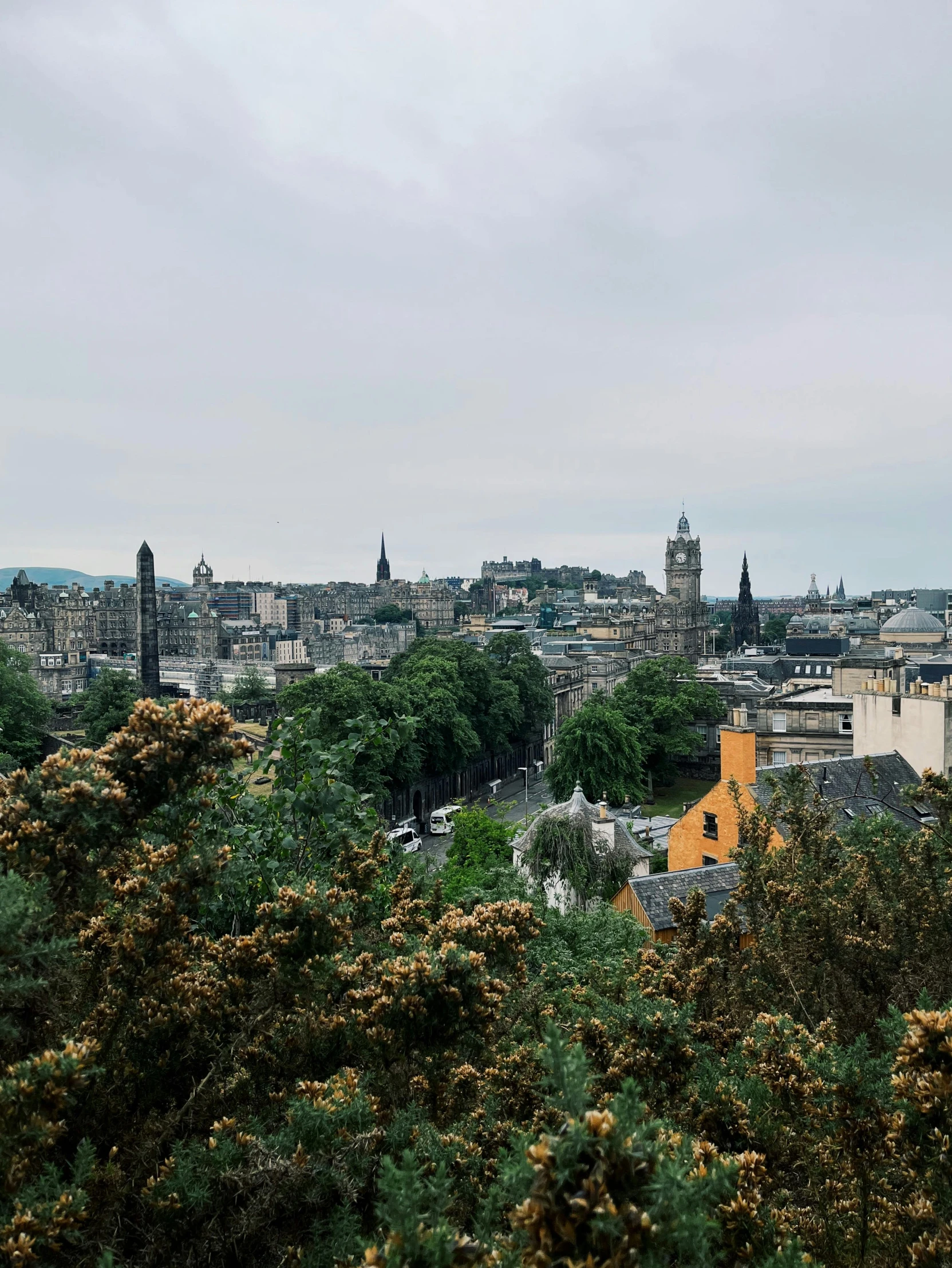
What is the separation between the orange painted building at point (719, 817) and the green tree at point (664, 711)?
28.2m

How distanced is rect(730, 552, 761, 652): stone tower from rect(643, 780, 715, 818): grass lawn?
99.4 meters

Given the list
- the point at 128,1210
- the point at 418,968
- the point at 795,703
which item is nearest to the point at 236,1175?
the point at 128,1210

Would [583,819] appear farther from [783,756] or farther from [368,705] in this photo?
[368,705]

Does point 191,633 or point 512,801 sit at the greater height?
point 191,633

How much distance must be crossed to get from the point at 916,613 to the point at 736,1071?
114 meters

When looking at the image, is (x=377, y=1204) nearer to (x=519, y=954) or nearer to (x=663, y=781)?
(x=519, y=954)

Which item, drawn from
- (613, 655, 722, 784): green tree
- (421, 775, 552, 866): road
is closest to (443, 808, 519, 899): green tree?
(421, 775, 552, 866): road

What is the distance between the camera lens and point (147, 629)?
94875mm

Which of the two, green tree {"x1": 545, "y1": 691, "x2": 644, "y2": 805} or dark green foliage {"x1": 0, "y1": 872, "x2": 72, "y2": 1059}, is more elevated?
dark green foliage {"x1": 0, "y1": 872, "x2": 72, "y2": 1059}

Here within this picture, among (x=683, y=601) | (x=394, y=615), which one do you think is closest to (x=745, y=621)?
(x=683, y=601)

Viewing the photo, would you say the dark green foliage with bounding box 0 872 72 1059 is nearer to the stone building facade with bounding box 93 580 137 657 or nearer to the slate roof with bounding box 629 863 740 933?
the slate roof with bounding box 629 863 740 933

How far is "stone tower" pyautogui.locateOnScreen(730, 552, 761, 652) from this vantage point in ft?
525

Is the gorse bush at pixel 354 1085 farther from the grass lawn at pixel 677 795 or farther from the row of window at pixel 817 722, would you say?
the grass lawn at pixel 677 795

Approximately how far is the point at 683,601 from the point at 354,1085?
15314 centimetres
